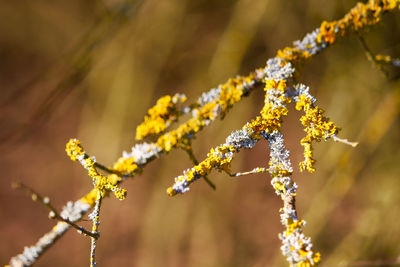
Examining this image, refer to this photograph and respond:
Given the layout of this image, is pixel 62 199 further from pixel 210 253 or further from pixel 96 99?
pixel 210 253

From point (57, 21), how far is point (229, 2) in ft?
3.54

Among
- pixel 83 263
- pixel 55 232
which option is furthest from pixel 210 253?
pixel 55 232

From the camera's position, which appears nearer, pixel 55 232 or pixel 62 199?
pixel 55 232

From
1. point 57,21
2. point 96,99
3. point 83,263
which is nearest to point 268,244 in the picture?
point 83,263

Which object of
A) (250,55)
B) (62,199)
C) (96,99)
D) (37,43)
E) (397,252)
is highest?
(37,43)

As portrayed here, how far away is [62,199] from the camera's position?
70.7 inches

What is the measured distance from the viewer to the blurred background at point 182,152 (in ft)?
3.98

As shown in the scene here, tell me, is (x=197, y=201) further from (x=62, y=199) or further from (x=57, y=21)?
(x=57, y=21)

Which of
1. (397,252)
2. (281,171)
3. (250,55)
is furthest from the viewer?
(250,55)

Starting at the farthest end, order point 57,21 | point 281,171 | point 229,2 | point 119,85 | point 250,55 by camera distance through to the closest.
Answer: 1. point 57,21
2. point 250,55
3. point 229,2
4. point 119,85
5. point 281,171

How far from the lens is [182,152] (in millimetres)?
1497

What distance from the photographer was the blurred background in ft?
3.98

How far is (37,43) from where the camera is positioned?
6.06 ft

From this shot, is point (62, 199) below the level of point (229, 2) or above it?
below
